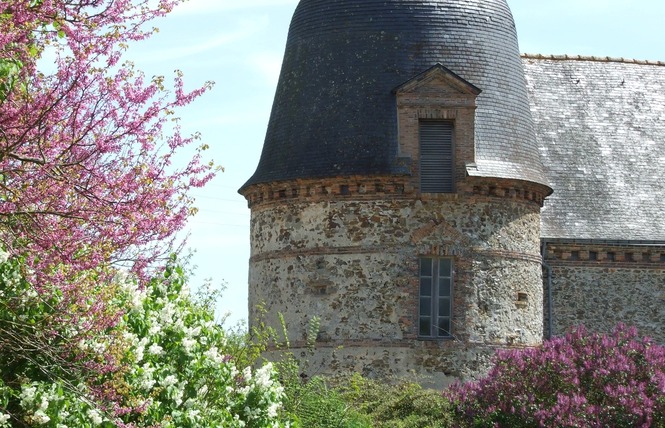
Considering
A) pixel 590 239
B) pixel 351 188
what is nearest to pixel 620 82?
pixel 590 239

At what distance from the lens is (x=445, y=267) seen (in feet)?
80.0

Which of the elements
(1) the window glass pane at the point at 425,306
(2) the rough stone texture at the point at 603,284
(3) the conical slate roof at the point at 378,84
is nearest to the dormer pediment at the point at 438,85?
(3) the conical slate roof at the point at 378,84

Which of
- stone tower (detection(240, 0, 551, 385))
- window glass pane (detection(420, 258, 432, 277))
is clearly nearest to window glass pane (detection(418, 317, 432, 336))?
stone tower (detection(240, 0, 551, 385))

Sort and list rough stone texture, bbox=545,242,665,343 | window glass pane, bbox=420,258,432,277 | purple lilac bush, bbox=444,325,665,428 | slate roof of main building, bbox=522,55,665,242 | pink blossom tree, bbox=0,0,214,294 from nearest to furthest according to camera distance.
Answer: pink blossom tree, bbox=0,0,214,294 → purple lilac bush, bbox=444,325,665,428 → window glass pane, bbox=420,258,432,277 → rough stone texture, bbox=545,242,665,343 → slate roof of main building, bbox=522,55,665,242

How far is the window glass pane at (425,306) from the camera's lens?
24.2m

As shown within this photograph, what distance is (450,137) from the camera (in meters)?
24.7

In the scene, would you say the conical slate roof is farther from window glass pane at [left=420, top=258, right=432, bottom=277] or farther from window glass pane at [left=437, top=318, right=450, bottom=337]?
window glass pane at [left=437, top=318, right=450, bottom=337]

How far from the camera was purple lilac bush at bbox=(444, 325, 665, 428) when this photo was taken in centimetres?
1753

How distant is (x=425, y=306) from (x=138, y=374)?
13.3 metres

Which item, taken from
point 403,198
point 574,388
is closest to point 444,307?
point 403,198

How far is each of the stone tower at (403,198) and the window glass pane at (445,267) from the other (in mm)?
24

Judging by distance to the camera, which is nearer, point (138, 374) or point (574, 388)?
point (138, 374)

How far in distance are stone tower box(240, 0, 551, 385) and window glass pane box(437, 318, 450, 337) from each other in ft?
0.09

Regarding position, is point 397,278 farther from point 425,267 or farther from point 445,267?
point 445,267
